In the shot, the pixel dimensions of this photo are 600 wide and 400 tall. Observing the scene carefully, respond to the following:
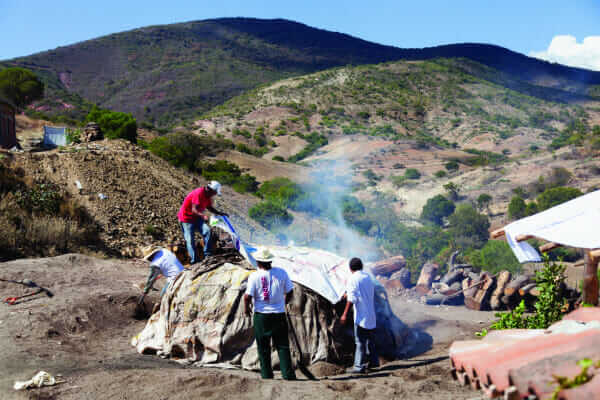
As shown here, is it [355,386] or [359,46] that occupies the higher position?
[359,46]

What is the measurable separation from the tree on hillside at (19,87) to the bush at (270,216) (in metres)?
33.2

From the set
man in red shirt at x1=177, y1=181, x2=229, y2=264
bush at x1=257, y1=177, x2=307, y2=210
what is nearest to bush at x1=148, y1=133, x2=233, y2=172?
bush at x1=257, y1=177, x2=307, y2=210

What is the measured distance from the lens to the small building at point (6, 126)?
22.5m

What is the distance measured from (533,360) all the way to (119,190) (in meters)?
15.3

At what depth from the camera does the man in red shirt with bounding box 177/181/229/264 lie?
750 centimetres

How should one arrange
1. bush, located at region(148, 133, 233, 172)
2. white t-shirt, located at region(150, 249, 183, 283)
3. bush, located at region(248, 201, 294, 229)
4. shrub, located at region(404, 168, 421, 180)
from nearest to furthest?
white t-shirt, located at region(150, 249, 183, 283), bush, located at region(248, 201, 294, 229), bush, located at region(148, 133, 233, 172), shrub, located at region(404, 168, 421, 180)

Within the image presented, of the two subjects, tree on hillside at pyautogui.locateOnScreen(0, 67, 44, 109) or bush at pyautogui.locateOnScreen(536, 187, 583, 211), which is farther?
tree on hillside at pyautogui.locateOnScreen(0, 67, 44, 109)

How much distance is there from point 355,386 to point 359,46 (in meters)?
155

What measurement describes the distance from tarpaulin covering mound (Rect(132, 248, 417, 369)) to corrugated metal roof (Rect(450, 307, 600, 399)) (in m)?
2.52

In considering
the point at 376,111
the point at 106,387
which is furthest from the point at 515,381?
the point at 376,111

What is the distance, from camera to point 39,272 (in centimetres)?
931

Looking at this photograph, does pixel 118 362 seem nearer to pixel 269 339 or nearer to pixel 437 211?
pixel 269 339

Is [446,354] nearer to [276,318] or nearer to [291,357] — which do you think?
[291,357]

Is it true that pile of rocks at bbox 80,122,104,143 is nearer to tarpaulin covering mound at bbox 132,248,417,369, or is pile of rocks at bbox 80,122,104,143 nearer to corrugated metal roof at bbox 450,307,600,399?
tarpaulin covering mound at bbox 132,248,417,369
